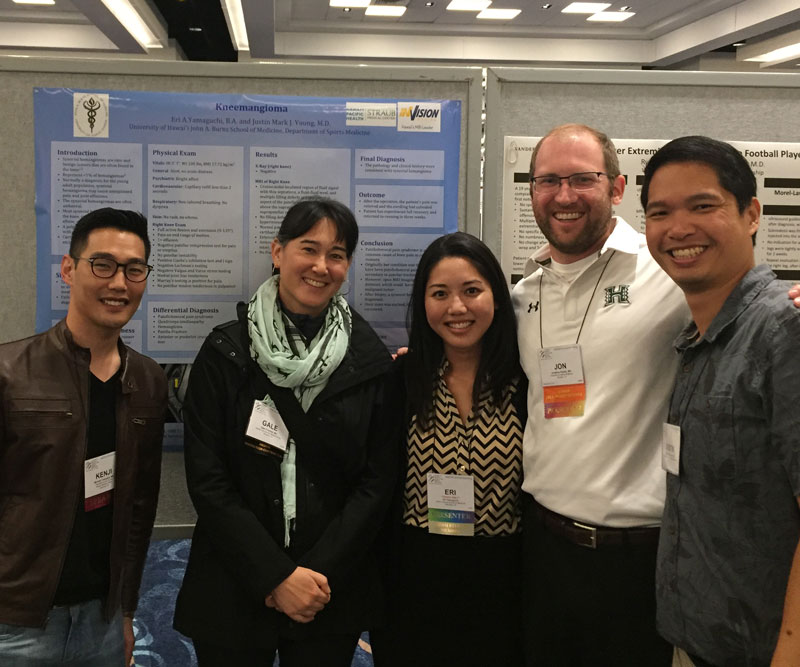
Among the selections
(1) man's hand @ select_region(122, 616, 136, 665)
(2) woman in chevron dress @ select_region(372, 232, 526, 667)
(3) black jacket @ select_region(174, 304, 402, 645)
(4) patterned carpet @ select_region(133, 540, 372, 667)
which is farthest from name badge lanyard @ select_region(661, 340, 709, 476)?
(4) patterned carpet @ select_region(133, 540, 372, 667)

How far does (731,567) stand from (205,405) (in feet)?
3.94

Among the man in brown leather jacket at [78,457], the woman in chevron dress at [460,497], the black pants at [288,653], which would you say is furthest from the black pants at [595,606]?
the man in brown leather jacket at [78,457]

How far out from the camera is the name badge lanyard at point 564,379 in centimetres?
A: 162

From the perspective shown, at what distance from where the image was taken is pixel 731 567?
4.10 ft

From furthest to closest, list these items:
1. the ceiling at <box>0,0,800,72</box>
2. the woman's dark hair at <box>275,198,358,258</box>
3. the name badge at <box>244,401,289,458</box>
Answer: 1. the ceiling at <box>0,0,800,72</box>
2. the woman's dark hair at <box>275,198,358,258</box>
3. the name badge at <box>244,401,289,458</box>

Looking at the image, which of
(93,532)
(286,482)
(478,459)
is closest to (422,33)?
(478,459)

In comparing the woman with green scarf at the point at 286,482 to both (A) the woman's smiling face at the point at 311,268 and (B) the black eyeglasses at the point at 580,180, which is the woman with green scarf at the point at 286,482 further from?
(B) the black eyeglasses at the point at 580,180

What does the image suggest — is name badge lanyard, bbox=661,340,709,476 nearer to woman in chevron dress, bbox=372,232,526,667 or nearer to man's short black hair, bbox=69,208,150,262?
woman in chevron dress, bbox=372,232,526,667

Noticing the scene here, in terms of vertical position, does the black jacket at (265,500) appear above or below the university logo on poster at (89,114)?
below

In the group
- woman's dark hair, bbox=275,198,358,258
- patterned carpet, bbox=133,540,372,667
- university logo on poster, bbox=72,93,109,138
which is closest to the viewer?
woman's dark hair, bbox=275,198,358,258

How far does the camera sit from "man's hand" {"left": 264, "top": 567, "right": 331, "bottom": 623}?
1554 millimetres

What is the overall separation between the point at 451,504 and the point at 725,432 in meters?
0.70

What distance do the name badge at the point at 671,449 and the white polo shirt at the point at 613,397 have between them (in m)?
0.13

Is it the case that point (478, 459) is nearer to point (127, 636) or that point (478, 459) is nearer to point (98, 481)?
point (98, 481)
